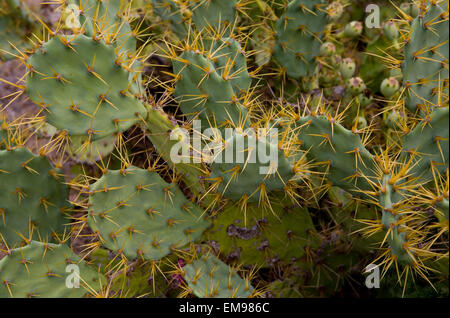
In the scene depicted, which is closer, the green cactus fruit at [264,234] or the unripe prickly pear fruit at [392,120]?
the green cactus fruit at [264,234]

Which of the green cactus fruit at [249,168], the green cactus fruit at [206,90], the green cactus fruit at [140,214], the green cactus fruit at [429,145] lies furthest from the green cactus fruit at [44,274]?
the green cactus fruit at [429,145]

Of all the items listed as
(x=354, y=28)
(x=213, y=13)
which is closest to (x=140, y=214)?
(x=213, y=13)

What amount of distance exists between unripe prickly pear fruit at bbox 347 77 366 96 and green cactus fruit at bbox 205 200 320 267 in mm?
649

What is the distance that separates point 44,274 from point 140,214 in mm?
450

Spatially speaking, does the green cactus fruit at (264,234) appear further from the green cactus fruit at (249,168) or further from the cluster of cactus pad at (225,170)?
the green cactus fruit at (249,168)

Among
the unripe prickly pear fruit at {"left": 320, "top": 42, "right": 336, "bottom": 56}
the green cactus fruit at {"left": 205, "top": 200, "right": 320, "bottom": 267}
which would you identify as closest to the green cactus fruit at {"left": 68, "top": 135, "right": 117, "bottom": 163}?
the green cactus fruit at {"left": 205, "top": 200, "right": 320, "bottom": 267}

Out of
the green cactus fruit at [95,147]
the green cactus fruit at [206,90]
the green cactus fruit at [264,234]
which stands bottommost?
the green cactus fruit at [264,234]

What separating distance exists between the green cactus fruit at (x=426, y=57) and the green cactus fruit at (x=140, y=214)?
991 mm

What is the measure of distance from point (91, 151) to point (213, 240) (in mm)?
825

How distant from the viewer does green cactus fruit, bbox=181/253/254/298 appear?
1.97m

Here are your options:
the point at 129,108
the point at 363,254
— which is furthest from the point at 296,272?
the point at 129,108

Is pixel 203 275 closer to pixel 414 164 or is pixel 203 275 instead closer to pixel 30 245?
pixel 30 245

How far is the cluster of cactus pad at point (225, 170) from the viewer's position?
71.5 inches

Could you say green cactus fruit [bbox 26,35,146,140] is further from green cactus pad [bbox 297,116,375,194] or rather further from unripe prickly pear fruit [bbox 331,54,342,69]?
unripe prickly pear fruit [bbox 331,54,342,69]
